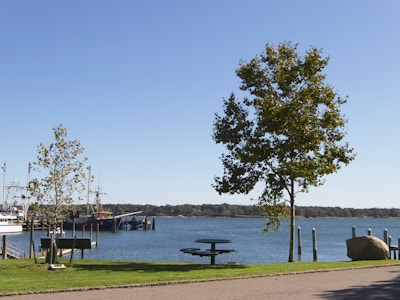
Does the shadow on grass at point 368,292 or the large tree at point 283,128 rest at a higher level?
the large tree at point 283,128

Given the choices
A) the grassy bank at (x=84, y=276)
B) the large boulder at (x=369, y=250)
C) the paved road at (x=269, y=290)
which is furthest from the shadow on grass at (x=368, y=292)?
the large boulder at (x=369, y=250)

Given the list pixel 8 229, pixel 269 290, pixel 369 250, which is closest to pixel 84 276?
pixel 269 290

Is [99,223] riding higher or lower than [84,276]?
lower

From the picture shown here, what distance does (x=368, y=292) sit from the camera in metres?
12.3

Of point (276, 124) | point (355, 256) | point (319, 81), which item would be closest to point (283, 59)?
point (319, 81)

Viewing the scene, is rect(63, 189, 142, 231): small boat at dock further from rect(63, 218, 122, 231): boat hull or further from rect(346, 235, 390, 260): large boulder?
rect(346, 235, 390, 260): large boulder

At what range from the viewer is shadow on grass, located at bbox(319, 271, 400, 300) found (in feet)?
38.3

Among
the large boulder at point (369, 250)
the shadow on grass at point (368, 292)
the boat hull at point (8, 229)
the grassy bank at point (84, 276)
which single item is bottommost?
the boat hull at point (8, 229)

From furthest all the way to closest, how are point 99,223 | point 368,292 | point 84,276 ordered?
point 99,223, point 84,276, point 368,292

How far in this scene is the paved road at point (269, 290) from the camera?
11672mm

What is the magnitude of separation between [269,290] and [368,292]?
251 centimetres

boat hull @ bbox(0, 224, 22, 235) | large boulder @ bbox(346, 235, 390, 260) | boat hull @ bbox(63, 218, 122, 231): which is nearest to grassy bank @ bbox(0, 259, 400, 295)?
large boulder @ bbox(346, 235, 390, 260)

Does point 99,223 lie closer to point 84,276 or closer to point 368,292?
point 84,276

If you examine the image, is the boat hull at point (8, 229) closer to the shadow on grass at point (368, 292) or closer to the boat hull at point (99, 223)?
the boat hull at point (99, 223)
